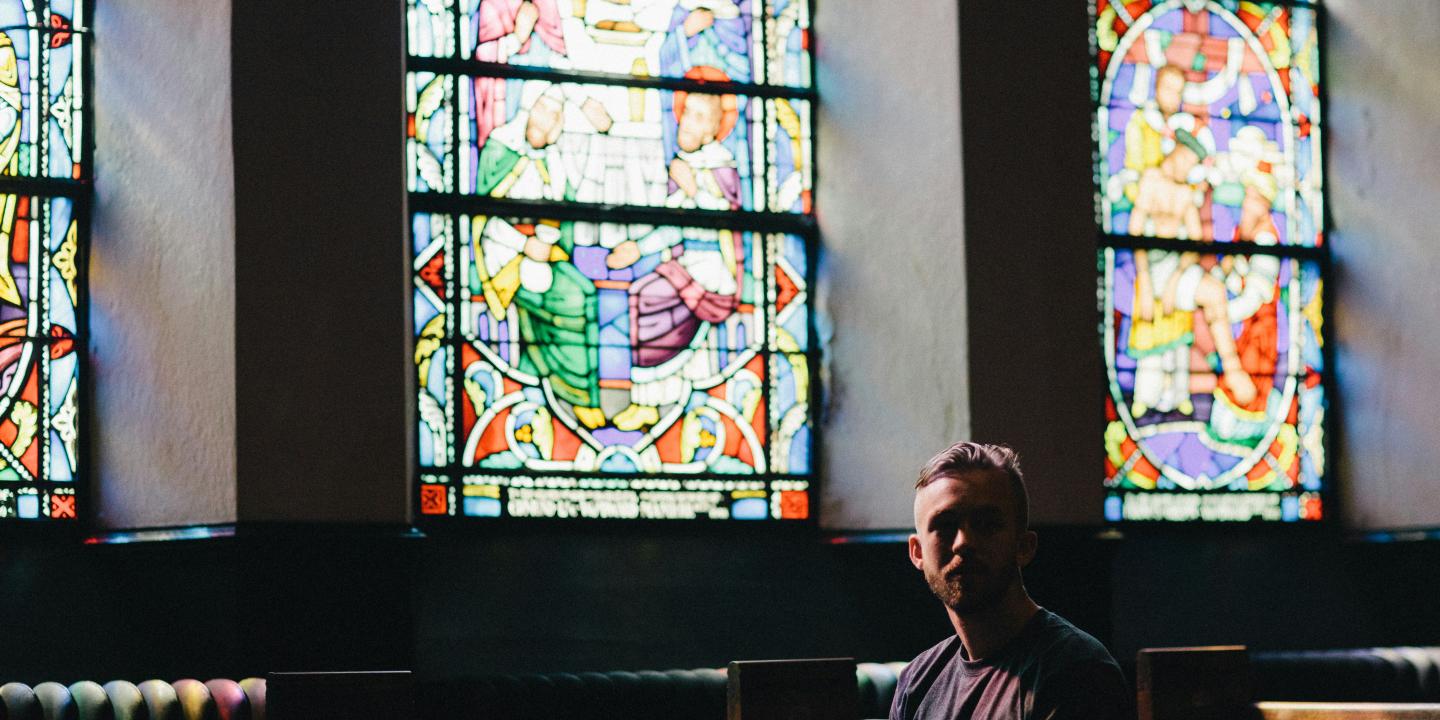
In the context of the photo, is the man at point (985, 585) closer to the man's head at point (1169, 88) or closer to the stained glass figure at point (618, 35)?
the stained glass figure at point (618, 35)

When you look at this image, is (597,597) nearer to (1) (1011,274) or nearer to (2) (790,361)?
(2) (790,361)

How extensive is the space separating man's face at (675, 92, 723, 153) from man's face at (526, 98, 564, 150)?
1.25 feet

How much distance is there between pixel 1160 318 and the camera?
20.3 ft

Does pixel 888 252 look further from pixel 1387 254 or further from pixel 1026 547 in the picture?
pixel 1026 547

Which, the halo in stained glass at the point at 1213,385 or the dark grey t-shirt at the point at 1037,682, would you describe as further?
the halo in stained glass at the point at 1213,385

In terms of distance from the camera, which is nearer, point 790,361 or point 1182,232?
point 790,361

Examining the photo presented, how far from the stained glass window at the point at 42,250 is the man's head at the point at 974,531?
3292 mm

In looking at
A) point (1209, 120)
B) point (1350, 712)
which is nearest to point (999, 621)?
point (1350, 712)

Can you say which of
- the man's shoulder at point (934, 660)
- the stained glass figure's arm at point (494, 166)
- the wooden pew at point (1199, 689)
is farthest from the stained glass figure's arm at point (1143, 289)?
the man's shoulder at point (934, 660)

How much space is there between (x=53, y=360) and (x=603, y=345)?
154 centimetres

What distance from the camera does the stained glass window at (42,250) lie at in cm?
499

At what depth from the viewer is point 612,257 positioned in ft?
18.5

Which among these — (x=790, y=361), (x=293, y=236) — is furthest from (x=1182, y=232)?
(x=293, y=236)

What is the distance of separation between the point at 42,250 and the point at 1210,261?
368 centimetres
